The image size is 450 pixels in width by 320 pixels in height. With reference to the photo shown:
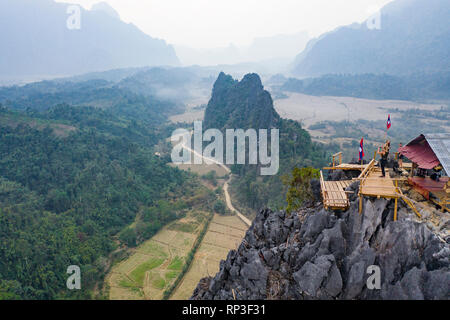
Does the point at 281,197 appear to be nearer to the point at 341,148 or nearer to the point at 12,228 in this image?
the point at 12,228

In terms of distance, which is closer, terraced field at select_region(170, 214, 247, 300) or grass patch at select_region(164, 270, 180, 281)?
terraced field at select_region(170, 214, 247, 300)

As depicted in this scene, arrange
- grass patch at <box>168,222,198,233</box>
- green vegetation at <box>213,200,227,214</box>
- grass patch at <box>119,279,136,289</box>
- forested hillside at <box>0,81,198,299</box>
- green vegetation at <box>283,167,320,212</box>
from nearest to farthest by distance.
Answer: green vegetation at <box>283,167,320,212</box> < forested hillside at <box>0,81,198,299</box> < grass patch at <box>119,279,136,289</box> < grass patch at <box>168,222,198,233</box> < green vegetation at <box>213,200,227,214</box>

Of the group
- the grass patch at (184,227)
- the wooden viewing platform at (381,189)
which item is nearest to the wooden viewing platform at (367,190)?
the wooden viewing platform at (381,189)

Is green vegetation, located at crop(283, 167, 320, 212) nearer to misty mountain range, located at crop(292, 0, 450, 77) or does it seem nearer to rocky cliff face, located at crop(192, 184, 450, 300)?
rocky cliff face, located at crop(192, 184, 450, 300)

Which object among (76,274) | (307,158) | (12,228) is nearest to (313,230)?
(76,274)

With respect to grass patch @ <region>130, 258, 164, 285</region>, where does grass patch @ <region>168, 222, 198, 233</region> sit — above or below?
above

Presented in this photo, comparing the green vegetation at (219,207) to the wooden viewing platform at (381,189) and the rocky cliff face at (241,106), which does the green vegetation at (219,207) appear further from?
the wooden viewing platform at (381,189)

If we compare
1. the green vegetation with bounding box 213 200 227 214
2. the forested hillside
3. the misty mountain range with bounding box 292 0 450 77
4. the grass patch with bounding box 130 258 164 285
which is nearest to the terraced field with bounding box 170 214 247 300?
the green vegetation with bounding box 213 200 227 214
